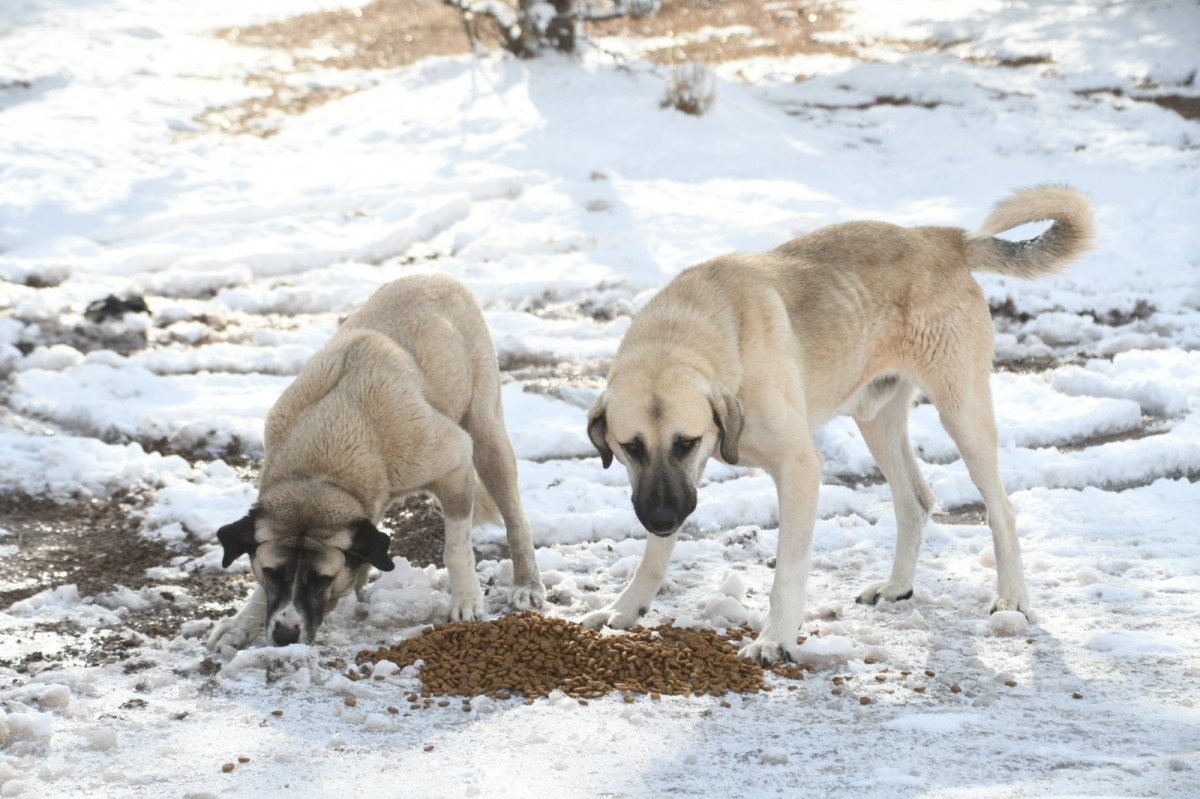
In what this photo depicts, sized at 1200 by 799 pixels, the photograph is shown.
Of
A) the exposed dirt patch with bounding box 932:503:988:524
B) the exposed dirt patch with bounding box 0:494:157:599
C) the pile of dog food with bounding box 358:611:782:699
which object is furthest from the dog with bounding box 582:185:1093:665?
the exposed dirt patch with bounding box 0:494:157:599

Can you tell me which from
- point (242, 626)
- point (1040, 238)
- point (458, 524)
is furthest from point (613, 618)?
point (1040, 238)

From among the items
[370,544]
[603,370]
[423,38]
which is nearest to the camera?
[370,544]

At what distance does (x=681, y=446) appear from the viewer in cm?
479

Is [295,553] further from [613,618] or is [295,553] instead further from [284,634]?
[613,618]

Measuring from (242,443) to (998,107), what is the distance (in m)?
11.6

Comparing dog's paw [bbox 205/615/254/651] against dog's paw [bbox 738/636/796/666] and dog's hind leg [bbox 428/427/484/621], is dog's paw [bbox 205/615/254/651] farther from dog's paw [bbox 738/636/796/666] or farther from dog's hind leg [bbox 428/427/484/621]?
dog's paw [bbox 738/636/796/666]

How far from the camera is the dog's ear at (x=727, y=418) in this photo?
16.0 feet

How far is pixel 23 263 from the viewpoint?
436 inches

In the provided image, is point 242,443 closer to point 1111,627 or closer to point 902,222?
point 1111,627

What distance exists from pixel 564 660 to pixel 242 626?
1.49 metres

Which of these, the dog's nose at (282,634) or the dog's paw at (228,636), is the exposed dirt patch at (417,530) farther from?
the dog's nose at (282,634)

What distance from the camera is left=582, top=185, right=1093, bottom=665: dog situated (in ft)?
16.0

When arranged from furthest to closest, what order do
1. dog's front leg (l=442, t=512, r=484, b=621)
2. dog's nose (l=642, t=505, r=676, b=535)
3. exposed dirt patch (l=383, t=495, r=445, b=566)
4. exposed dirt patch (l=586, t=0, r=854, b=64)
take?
1. exposed dirt patch (l=586, t=0, r=854, b=64)
2. exposed dirt patch (l=383, t=495, r=445, b=566)
3. dog's front leg (l=442, t=512, r=484, b=621)
4. dog's nose (l=642, t=505, r=676, b=535)

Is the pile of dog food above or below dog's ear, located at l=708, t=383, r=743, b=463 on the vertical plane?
below
